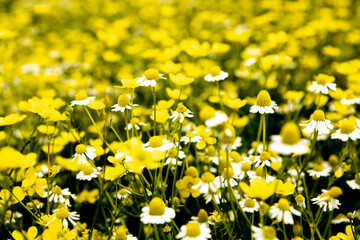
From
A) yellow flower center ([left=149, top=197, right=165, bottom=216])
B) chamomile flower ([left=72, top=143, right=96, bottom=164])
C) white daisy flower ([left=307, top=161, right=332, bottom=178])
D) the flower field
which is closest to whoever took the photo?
yellow flower center ([left=149, top=197, right=165, bottom=216])

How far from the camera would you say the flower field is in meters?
1.30

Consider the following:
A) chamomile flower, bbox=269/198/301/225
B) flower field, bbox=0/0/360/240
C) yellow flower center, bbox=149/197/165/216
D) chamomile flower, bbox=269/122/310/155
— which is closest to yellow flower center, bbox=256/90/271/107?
flower field, bbox=0/0/360/240

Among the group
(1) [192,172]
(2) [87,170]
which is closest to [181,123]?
(1) [192,172]

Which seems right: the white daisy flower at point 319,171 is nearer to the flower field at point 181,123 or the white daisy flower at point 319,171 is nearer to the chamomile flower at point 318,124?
the flower field at point 181,123

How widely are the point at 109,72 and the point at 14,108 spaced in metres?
0.95

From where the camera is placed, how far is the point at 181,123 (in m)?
1.44

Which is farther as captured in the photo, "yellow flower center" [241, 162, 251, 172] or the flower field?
"yellow flower center" [241, 162, 251, 172]

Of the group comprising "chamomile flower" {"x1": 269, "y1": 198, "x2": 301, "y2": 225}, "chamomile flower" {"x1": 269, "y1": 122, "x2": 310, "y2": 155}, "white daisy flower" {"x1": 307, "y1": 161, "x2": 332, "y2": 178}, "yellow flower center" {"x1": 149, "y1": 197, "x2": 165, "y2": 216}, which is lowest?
"white daisy flower" {"x1": 307, "y1": 161, "x2": 332, "y2": 178}

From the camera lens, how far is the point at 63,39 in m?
4.46

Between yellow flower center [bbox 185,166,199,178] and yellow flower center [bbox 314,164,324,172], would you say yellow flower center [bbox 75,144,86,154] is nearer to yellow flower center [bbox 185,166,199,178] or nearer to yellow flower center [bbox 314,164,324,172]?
yellow flower center [bbox 185,166,199,178]

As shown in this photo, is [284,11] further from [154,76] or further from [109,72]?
[154,76]

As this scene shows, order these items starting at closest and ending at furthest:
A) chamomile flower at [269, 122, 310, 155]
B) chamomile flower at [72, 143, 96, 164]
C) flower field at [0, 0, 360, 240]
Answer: chamomile flower at [269, 122, 310, 155] < flower field at [0, 0, 360, 240] < chamomile flower at [72, 143, 96, 164]

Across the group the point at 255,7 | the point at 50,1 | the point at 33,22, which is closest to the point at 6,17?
the point at 33,22

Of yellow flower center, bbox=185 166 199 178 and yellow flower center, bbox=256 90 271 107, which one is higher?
yellow flower center, bbox=256 90 271 107
